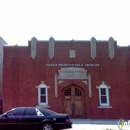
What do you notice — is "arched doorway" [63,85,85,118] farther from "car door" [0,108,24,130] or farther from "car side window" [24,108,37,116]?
"car door" [0,108,24,130]

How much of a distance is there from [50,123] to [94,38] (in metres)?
10.7

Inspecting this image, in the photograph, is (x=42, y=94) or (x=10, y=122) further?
(x=42, y=94)

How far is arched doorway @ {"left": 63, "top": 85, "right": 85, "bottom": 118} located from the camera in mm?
18925

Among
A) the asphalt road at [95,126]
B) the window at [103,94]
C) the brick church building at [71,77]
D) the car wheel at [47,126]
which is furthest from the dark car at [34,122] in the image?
the window at [103,94]

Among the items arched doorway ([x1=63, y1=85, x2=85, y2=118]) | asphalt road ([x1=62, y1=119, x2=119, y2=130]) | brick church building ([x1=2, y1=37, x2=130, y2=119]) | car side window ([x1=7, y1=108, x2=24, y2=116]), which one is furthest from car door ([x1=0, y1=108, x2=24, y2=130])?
arched doorway ([x1=63, y1=85, x2=85, y2=118])

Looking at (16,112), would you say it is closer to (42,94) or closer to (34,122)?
(34,122)

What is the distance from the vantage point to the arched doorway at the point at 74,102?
18.9m

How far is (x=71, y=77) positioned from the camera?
19203 millimetres

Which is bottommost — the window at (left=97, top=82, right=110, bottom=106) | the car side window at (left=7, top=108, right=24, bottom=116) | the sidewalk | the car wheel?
the sidewalk

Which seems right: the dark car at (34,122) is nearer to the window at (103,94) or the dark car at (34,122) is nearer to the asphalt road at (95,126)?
the asphalt road at (95,126)

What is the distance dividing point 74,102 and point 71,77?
7.38 feet

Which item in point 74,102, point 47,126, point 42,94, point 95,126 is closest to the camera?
point 47,126

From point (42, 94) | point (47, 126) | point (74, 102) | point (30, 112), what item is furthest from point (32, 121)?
point (74, 102)

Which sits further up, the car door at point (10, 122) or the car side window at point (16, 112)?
the car side window at point (16, 112)
